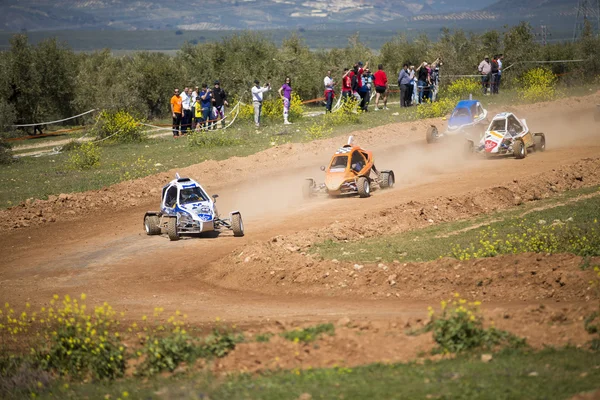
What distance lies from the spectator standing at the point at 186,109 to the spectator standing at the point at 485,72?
1827 centimetres

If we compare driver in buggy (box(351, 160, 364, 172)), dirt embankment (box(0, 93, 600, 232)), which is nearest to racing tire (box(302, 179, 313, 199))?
dirt embankment (box(0, 93, 600, 232))

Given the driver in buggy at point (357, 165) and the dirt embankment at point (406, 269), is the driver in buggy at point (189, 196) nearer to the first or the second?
the dirt embankment at point (406, 269)

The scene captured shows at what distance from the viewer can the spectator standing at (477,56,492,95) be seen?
154ft

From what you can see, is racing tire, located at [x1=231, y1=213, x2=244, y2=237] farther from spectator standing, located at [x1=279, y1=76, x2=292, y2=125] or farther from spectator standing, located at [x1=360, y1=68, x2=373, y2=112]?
spectator standing, located at [x1=360, y1=68, x2=373, y2=112]

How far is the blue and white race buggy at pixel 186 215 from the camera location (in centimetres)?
2012

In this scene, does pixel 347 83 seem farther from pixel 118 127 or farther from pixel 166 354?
pixel 166 354

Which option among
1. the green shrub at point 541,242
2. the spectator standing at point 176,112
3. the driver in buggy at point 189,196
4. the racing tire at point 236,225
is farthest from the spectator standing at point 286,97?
the green shrub at point 541,242

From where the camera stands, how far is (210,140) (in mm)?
35000

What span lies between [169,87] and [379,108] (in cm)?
1805

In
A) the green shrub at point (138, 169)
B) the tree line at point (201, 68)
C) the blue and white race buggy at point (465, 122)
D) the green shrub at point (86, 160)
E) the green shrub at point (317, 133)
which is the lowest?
the green shrub at point (138, 169)

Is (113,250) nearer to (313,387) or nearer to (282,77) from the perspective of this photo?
(313,387)

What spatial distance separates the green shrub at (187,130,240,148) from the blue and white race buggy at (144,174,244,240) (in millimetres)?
13920

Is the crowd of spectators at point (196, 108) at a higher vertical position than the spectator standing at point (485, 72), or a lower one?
lower

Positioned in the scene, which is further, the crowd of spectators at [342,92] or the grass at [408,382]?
the crowd of spectators at [342,92]
